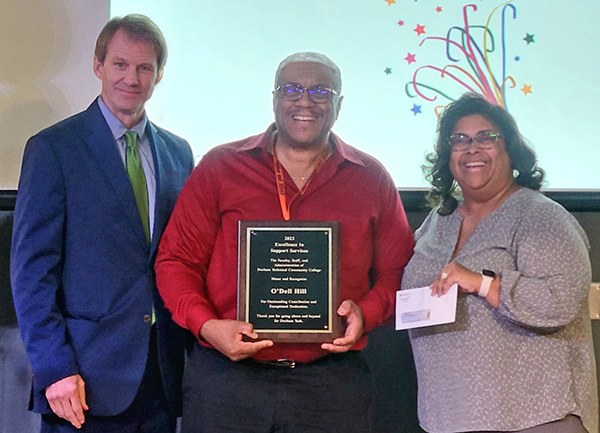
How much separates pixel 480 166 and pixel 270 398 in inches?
37.1

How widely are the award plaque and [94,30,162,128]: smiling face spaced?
58 centimetres

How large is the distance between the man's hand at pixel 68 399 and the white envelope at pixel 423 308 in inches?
37.7

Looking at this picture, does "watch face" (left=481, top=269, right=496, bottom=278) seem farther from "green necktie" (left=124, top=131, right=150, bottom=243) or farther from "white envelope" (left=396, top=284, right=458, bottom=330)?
"green necktie" (left=124, top=131, right=150, bottom=243)

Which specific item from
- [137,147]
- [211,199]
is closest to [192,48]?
[137,147]

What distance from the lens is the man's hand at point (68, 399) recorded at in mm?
1861

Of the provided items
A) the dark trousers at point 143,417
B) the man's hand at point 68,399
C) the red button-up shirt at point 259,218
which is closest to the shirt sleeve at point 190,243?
the red button-up shirt at point 259,218

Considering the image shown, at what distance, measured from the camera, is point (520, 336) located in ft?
6.10

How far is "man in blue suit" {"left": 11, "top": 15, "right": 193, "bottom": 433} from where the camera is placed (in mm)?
1890

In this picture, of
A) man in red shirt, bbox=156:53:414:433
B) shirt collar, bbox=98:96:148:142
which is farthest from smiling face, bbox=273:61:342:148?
shirt collar, bbox=98:96:148:142

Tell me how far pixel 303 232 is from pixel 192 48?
109cm

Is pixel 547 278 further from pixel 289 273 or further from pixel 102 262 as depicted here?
pixel 102 262

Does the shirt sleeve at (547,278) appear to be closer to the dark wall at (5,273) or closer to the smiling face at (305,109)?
the smiling face at (305,109)

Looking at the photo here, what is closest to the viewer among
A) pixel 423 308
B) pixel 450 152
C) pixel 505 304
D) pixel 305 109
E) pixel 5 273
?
pixel 505 304

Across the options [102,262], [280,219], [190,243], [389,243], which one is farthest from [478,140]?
[102,262]
